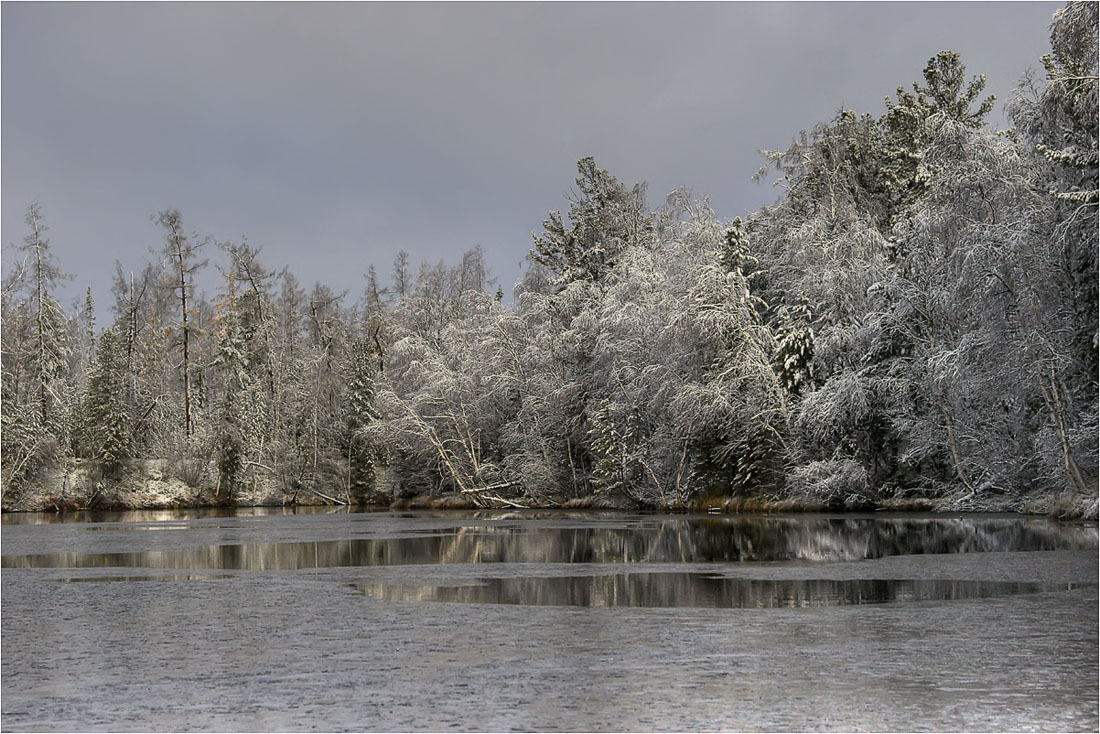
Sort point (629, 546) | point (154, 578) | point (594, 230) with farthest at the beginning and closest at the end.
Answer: point (594, 230), point (629, 546), point (154, 578)

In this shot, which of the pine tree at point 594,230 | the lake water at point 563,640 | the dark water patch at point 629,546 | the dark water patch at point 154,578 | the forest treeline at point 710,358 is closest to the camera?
the lake water at point 563,640

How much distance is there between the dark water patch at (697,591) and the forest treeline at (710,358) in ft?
51.0

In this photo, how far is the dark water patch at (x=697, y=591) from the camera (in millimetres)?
14062

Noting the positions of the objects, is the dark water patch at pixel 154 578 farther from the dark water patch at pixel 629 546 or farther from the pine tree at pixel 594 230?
the pine tree at pixel 594 230

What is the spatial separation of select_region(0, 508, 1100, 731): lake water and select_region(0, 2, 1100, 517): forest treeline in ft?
37.0

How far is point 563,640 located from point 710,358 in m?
33.6

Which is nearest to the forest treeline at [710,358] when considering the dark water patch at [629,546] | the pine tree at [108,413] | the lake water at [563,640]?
the pine tree at [108,413]

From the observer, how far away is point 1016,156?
1328 inches

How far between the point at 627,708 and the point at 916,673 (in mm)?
2638

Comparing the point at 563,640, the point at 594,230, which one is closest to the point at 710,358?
the point at 594,230

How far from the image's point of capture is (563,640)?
434 inches

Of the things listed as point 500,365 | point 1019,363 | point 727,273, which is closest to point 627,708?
point 1019,363

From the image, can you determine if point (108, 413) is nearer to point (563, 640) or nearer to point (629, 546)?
point (629, 546)

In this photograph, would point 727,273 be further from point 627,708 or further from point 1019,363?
point 627,708
